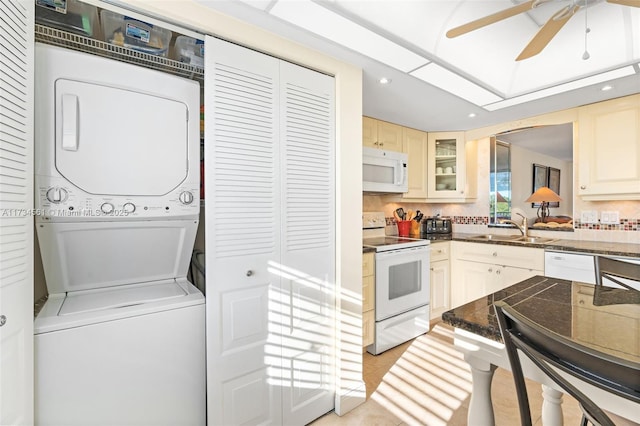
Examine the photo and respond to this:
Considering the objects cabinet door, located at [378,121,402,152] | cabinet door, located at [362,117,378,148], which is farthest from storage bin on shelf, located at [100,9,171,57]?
cabinet door, located at [378,121,402,152]

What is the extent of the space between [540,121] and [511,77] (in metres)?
1.01

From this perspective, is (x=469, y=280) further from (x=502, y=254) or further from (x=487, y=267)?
(x=502, y=254)

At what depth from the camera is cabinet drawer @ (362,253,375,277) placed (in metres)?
2.35

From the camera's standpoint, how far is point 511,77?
225cm

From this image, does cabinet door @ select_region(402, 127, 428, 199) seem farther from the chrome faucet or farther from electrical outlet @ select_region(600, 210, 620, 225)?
electrical outlet @ select_region(600, 210, 620, 225)

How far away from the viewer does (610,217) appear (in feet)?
8.84

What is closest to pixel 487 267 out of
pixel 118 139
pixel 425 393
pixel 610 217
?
pixel 610 217

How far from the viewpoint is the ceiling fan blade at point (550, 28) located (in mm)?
1146

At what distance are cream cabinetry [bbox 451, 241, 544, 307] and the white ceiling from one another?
4.51ft

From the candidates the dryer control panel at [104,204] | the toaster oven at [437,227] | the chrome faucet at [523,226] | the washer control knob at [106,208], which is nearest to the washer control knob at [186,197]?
the dryer control panel at [104,204]

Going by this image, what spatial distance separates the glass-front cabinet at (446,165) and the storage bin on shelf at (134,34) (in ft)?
9.85

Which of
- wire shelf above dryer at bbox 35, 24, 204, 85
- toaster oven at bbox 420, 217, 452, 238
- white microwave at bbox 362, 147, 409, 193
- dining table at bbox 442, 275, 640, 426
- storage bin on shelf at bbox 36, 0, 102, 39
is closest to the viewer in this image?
dining table at bbox 442, 275, 640, 426

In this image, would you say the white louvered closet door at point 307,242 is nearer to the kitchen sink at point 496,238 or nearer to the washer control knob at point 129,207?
the washer control knob at point 129,207

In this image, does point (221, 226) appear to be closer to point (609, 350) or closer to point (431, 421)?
point (609, 350)
